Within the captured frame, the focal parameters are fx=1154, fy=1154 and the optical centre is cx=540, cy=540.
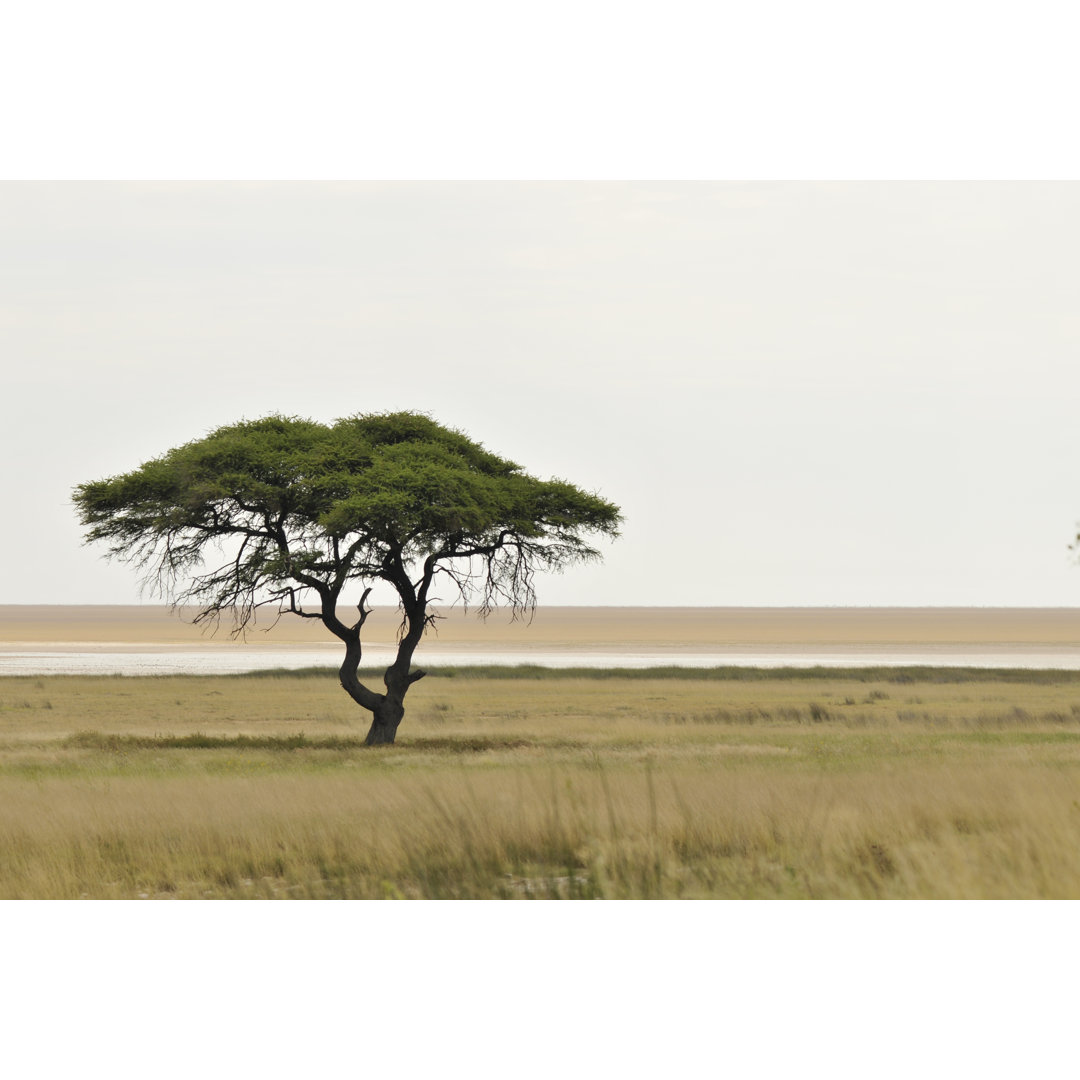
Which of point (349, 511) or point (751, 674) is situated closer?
point (349, 511)

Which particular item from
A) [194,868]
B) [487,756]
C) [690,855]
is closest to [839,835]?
[690,855]

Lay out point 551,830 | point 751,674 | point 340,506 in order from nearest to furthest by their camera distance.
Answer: point 551,830, point 340,506, point 751,674

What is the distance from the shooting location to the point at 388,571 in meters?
31.8

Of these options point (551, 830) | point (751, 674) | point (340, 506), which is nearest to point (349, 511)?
point (340, 506)

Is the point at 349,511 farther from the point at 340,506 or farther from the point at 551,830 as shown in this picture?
the point at 551,830

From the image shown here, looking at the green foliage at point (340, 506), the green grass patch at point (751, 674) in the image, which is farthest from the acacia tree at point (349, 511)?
the green grass patch at point (751, 674)

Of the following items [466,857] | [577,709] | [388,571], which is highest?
[388,571]

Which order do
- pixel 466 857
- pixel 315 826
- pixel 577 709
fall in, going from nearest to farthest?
pixel 466 857 < pixel 315 826 < pixel 577 709

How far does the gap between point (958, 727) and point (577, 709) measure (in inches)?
677

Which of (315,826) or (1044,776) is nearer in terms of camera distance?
(315,826)

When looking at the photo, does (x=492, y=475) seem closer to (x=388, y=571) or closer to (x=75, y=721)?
(x=388, y=571)

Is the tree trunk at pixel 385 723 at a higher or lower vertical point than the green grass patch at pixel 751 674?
higher

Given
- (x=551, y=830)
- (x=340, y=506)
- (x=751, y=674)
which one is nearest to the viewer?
(x=551, y=830)

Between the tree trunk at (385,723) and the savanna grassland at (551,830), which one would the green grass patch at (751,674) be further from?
the savanna grassland at (551,830)
